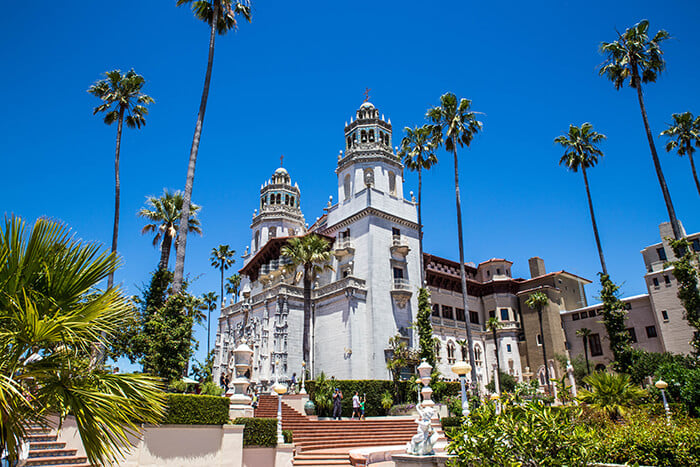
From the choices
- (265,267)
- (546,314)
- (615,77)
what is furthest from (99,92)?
(546,314)

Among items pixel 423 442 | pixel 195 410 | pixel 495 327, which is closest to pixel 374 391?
pixel 195 410

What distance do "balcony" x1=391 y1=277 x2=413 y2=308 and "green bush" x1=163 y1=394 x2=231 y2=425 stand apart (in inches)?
985

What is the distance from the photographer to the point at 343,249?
1705 inches

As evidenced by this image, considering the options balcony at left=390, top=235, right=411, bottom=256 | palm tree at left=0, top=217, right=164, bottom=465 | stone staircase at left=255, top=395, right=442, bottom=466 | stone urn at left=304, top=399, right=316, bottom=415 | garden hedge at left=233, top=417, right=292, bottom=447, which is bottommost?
stone staircase at left=255, top=395, right=442, bottom=466

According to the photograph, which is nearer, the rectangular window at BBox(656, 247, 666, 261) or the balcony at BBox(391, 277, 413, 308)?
the balcony at BBox(391, 277, 413, 308)

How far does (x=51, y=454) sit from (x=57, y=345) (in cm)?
1085

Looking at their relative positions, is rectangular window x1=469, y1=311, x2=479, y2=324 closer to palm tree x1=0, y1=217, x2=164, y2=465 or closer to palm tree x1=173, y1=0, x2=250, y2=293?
palm tree x1=173, y1=0, x2=250, y2=293

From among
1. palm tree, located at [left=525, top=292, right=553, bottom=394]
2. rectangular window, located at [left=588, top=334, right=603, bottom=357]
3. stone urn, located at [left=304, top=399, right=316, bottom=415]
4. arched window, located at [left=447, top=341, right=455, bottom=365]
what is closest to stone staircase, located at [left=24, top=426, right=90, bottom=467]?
stone urn, located at [left=304, top=399, right=316, bottom=415]

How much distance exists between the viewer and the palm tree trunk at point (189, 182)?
22750 millimetres

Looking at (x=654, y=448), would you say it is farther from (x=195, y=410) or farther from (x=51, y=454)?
(x=51, y=454)

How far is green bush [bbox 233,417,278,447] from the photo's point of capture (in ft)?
60.6

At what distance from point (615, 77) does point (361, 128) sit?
22971mm

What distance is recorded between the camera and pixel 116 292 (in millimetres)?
7715

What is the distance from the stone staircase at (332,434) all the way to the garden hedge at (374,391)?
3.21 m
